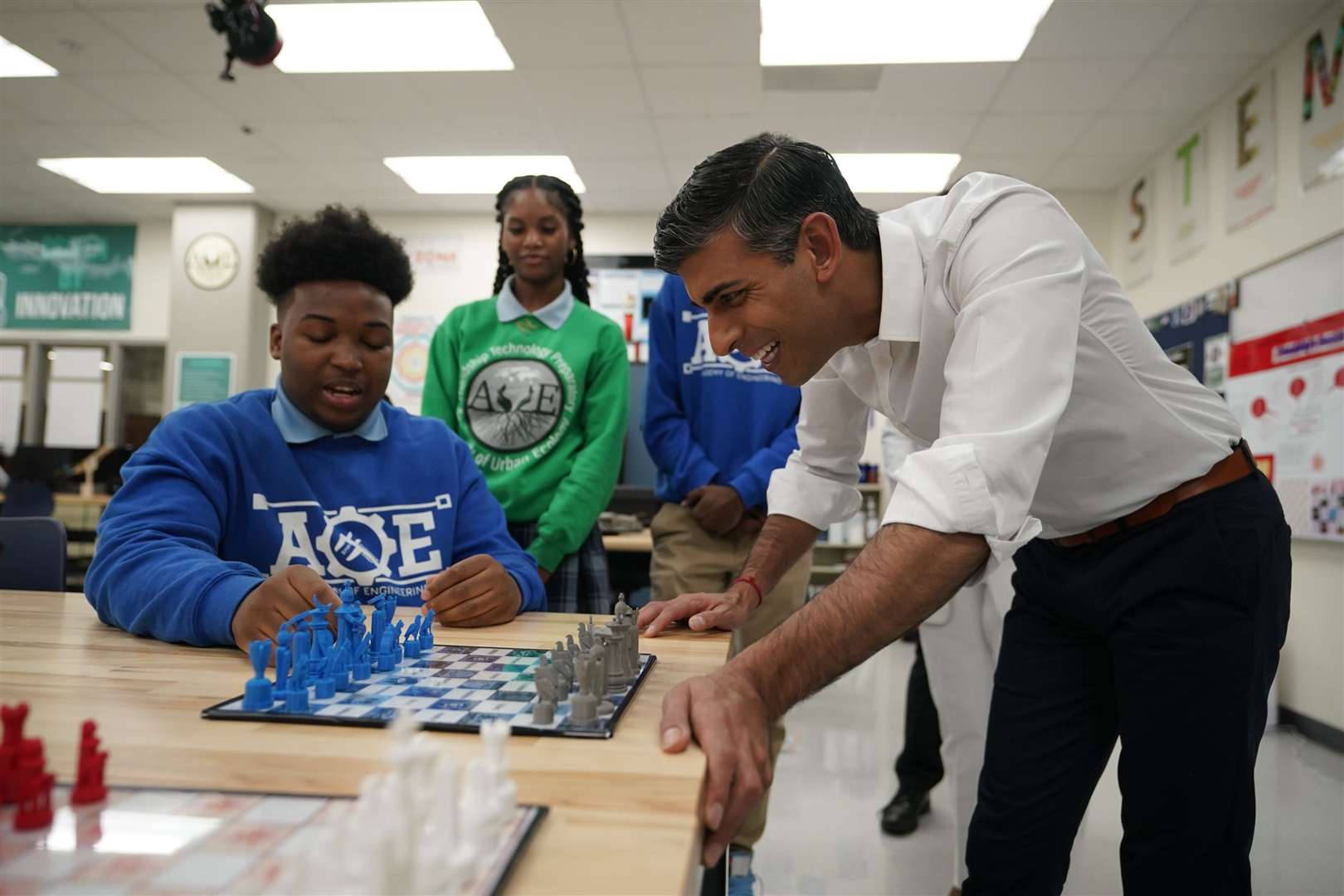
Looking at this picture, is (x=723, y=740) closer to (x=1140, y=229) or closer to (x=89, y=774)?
(x=89, y=774)

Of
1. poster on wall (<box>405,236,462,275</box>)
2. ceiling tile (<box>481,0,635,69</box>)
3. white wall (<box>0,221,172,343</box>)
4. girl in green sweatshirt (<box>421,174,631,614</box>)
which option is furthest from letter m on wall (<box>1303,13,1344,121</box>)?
white wall (<box>0,221,172,343</box>)

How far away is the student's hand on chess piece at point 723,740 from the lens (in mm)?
678

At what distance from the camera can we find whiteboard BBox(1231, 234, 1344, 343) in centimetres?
368

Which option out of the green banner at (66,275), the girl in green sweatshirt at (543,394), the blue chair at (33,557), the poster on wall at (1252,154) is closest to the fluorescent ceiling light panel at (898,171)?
the poster on wall at (1252,154)

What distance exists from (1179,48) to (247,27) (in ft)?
13.9

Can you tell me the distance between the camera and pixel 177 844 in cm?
51

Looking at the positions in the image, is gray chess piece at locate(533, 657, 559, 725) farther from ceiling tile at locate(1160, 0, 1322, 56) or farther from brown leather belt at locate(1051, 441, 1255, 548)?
ceiling tile at locate(1160, 0, 1322, 56)

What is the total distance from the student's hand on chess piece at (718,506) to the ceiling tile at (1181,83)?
3651mm

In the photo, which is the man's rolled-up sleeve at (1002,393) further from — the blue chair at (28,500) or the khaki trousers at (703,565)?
the blue chair at (28,500)

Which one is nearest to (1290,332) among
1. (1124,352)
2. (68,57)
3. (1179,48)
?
(1179,48)

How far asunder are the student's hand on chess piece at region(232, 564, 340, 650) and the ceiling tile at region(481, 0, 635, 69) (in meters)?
3.52

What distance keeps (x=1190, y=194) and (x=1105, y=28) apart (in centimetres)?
151

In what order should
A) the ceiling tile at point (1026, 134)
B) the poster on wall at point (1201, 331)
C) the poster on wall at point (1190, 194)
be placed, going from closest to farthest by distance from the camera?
the poster on wall at point (1201, 331) < the poster on wall at point (1190, 194) < the ceiling tile at point (1026, 134)

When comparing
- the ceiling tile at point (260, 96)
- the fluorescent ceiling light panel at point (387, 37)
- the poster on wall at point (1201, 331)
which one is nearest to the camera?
the fluorescent ceiling light panel at point (387, 37)
